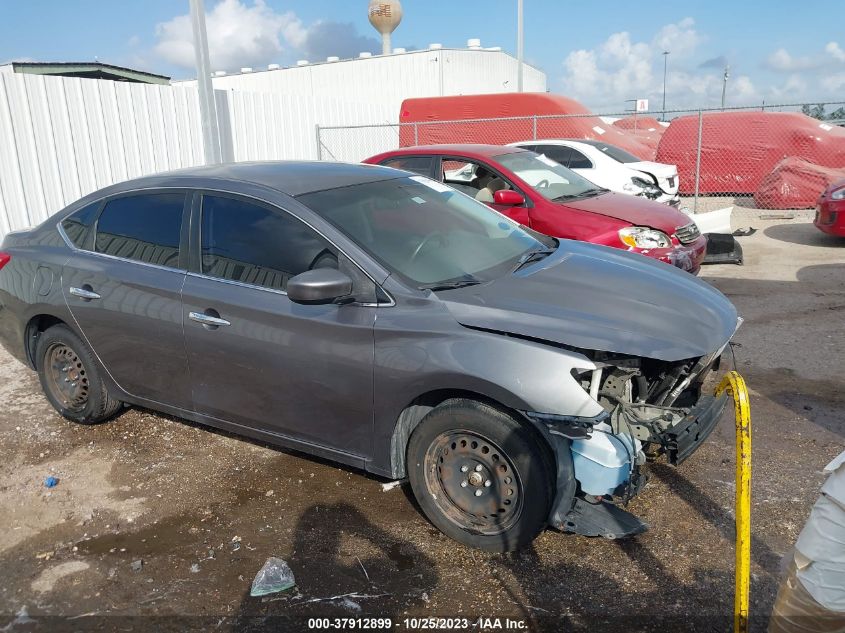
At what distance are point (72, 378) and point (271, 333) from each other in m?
1.96

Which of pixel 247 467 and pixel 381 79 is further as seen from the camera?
pixel 381 79

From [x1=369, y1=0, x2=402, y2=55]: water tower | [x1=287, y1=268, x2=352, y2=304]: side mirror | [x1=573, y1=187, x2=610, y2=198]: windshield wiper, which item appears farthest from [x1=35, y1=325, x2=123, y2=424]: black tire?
[x1=369, y1=0, x2=402, y2=55]: water tower

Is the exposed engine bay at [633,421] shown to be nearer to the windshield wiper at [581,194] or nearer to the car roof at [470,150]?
the windshield wiper at [581,194]

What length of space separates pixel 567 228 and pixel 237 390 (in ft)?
13.0

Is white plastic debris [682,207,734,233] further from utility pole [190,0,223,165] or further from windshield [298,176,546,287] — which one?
utility pole [190,0,223,165]

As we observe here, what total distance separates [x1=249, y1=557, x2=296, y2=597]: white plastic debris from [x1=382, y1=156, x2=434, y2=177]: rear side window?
518 cm

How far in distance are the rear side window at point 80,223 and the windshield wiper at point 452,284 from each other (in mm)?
2444

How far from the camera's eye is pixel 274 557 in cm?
309

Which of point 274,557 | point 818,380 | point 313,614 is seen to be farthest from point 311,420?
point 818,380

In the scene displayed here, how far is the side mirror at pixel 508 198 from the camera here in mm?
6570

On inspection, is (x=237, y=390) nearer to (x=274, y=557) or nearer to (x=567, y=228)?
(x=274, y=557)

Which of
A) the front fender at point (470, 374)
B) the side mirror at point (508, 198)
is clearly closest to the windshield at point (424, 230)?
the front fender at point (470, 374)

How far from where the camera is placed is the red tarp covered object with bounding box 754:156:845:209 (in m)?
13.7

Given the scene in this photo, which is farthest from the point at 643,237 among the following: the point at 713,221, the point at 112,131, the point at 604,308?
the point at 112,131
